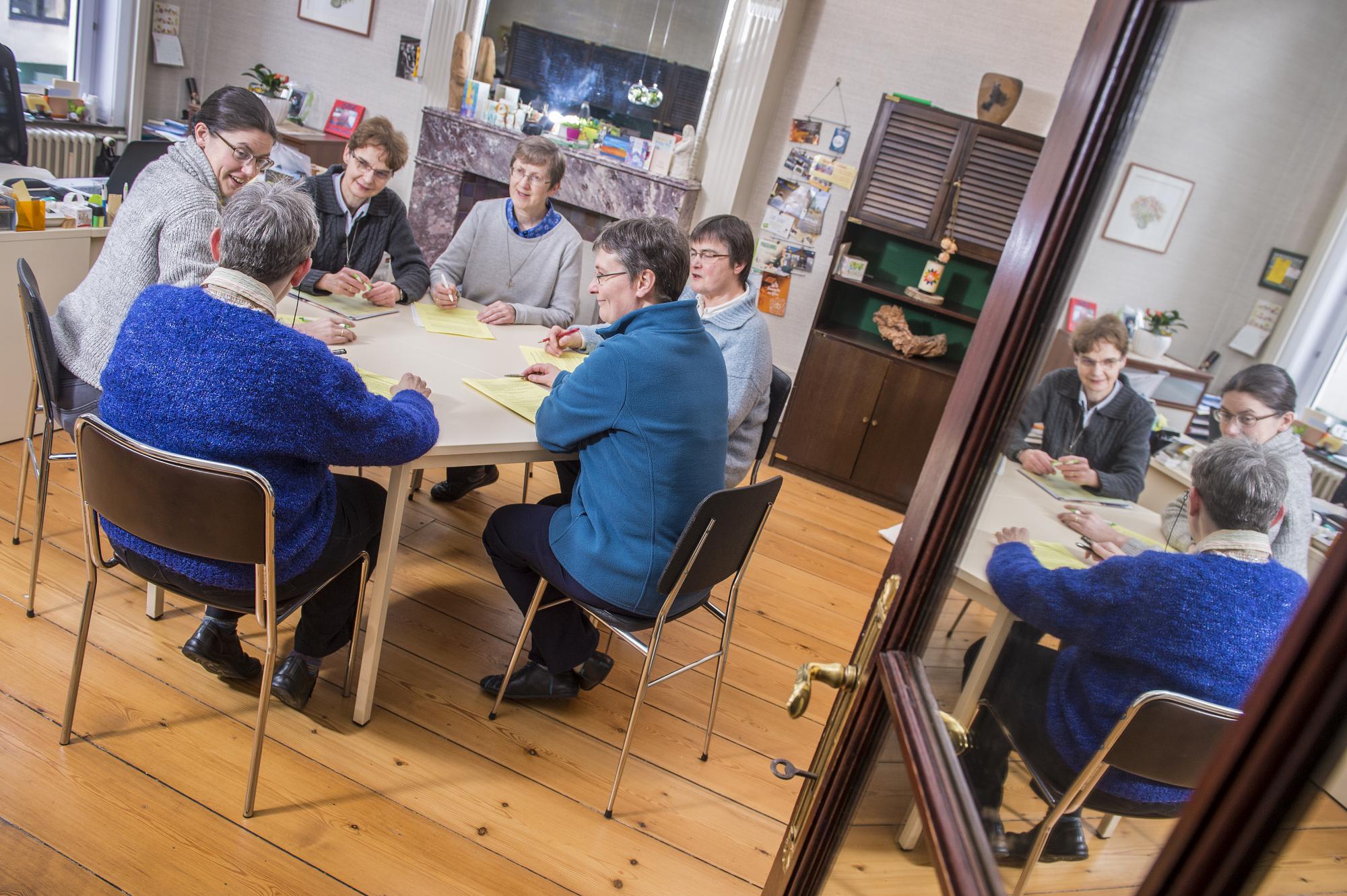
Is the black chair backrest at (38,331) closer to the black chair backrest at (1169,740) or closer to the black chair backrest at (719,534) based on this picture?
the black chair backrest at (719,534)

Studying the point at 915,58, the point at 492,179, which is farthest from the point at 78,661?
the point at 915,58

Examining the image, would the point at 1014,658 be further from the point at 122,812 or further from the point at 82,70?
the point at 82,70

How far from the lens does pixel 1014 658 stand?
2.32ft

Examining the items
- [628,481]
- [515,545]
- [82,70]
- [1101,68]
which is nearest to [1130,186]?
[1101,68]

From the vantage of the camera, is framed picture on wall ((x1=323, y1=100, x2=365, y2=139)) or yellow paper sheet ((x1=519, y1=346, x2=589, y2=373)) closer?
yellow paper sheet ((x1=519, y1=346, x2=589, y2=373))

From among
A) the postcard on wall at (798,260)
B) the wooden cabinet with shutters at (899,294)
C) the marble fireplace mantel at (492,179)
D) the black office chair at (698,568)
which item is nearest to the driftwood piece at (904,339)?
the wooden cabinet with shutters at (899,294)

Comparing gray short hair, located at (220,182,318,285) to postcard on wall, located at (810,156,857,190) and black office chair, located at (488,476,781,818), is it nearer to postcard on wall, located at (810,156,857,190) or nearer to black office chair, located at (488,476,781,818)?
black office chair, located at (488,476,781,818)

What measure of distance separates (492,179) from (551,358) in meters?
2.49

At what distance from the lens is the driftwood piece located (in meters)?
4.32

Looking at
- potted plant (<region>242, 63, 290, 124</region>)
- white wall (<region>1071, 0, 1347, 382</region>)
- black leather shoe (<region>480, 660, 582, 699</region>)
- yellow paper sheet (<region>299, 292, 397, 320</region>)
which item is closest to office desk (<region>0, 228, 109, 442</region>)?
yellow paper sheet (<region>299, 292, 397, 320</region>)

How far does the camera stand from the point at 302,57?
5363mm

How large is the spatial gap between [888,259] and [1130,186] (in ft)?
13.7

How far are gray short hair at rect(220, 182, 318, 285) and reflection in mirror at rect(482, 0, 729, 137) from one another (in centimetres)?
322

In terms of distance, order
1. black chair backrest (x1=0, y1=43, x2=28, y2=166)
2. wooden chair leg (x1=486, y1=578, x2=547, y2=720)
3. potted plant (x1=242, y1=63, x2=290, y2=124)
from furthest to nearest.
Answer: potted plant (x1=242, y1=63, x2=290, y2=124), black chair backrest (x1=0, y1=43, x2=28, y2=166), wooden chair leg (x1=486, y1=578, x2=547, y2=720)
